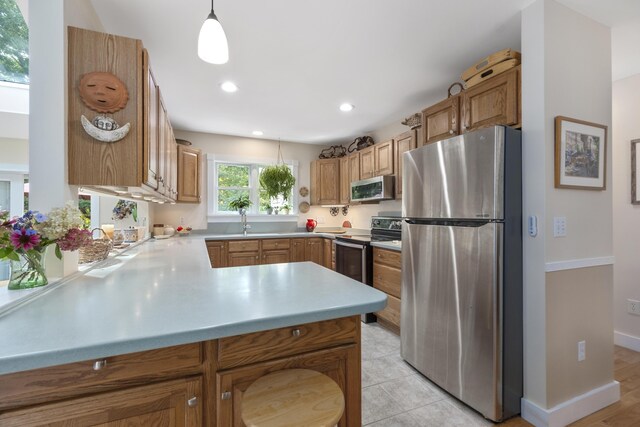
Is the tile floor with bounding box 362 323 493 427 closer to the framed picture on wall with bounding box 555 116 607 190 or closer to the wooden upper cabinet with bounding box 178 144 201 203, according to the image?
the framed picture on wall with bounding box 555 116 607 190

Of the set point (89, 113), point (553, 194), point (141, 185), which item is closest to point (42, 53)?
point (89, 113)

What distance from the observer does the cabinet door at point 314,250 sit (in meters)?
4.39

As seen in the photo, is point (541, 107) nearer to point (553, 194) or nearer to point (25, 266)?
point (553, 194)

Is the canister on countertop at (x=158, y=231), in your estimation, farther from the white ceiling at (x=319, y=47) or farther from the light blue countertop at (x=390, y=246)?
the light blue countertop at (x=390, y=246)

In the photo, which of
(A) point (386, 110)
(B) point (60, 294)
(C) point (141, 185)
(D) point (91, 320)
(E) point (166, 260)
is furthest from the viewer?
(A) point (386, 110)

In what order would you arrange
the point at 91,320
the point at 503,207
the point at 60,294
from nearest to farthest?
1. the point at 91,320
2. the point at 60,294
3. the point at 503,207

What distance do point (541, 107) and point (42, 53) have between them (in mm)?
2624

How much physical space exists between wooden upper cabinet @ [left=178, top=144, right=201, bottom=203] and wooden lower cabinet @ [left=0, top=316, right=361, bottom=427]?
11.2 feet

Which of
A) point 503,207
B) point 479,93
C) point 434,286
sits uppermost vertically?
point 479,93

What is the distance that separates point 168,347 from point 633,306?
3.72 m

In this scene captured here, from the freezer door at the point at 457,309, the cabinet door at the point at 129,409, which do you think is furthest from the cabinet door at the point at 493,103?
the cabinet door at the point at 129,409

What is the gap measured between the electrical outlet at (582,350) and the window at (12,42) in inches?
155

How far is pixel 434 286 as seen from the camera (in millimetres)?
2041

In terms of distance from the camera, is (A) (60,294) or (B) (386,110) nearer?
(A) (60,294)
